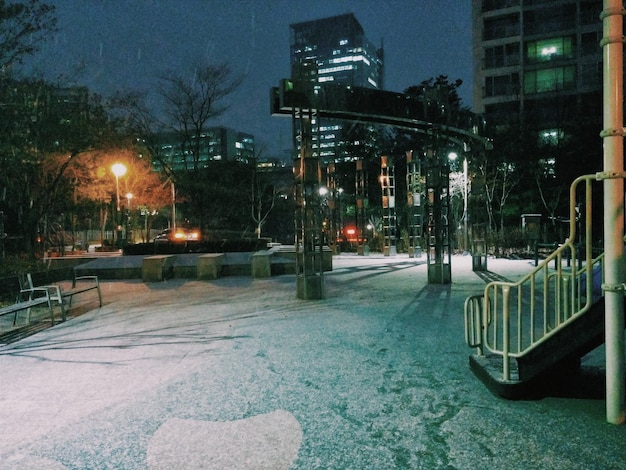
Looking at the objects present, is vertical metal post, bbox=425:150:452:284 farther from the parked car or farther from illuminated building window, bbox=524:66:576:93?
illuminated building window, bbox=524:66:576:93

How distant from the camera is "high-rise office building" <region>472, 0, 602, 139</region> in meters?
43.3

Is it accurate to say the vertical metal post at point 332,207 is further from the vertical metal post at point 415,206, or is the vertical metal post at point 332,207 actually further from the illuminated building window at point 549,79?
the illuminated building window at point 549,79

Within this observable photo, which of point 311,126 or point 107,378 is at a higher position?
point 311,126

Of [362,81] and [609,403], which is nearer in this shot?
[609,403]

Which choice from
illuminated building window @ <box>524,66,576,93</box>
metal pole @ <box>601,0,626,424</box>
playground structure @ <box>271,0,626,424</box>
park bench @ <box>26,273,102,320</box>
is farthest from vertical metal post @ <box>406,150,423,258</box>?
illuminated building window @ <box>524,66,576,93</box>

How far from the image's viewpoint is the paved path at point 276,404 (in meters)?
3.69

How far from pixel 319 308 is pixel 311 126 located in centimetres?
404

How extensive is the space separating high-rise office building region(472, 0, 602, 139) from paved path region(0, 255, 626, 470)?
37883 millimetres

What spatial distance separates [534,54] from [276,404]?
4909 cm

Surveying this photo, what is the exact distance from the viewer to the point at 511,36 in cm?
4594

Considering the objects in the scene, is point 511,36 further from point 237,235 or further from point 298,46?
point 298,46

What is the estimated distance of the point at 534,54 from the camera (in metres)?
45.8

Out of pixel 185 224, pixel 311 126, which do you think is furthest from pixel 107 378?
pixel 185 224

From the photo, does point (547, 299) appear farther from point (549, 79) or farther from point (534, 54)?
point (534, 54)
